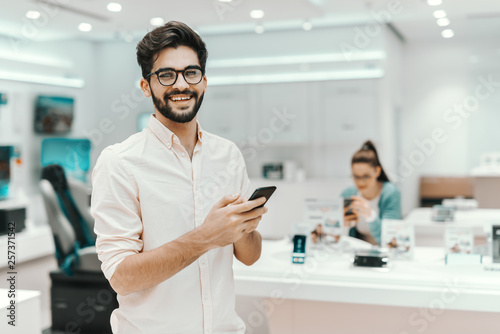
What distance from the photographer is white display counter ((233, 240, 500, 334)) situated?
247 cm

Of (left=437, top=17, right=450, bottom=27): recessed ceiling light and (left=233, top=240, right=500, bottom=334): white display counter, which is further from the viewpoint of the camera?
(left=437, top=17, right=450, bottom=27): recessed ceiling light

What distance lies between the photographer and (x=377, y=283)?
8.53 feet

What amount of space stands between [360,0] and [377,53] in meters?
Result: 1.97

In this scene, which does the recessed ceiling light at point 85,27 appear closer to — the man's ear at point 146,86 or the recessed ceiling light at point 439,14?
the recessed ceiling light at point 439,14

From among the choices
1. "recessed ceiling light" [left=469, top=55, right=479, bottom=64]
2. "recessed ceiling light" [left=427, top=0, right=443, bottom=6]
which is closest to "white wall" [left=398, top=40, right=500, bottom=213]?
"recessed ceiling light" [left=469, top=55, right=479, bottom=64]

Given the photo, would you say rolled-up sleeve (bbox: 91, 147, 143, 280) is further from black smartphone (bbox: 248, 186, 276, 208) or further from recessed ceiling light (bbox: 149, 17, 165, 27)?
recessed ceiling light (bbox: 149, 17, 165, 27)

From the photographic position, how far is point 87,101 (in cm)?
850

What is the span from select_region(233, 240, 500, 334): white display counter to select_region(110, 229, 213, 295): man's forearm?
1442mm

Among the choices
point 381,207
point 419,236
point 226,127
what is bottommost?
point 419,236

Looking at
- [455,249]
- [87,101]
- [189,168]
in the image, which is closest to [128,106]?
[87,101]

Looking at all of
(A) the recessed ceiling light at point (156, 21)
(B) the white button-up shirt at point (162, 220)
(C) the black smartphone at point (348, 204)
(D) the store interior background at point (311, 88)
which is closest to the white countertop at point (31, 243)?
(D) the store interior background at point (311, 88)

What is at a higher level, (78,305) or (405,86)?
(405,86)

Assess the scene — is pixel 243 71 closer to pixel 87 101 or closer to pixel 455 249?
pixel 87 101

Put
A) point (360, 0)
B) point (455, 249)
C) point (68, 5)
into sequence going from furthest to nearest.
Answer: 1. point (360, 0)
2. point (68, 5)
3. point (455, 249)
